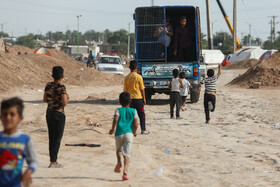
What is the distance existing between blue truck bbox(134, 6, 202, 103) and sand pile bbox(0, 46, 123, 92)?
844 centimetres

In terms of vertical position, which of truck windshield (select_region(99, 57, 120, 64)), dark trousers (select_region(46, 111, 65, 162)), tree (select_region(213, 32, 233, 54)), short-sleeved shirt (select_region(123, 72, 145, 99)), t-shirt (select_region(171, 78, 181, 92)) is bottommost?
dark trousers (select_region(46, 111, 65, 162))

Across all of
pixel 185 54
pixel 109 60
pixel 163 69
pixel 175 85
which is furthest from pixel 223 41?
pixel 175 85

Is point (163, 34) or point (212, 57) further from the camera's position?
point (212, 57)

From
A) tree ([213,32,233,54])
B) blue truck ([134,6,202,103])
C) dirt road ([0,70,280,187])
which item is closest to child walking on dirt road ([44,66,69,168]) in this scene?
dirt road ([0,70,280,187])

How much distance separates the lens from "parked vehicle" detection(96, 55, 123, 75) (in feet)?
113

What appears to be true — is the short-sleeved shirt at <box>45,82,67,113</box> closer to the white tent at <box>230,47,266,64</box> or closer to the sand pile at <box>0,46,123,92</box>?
the sand pile at <box>0,46,123,92</box>

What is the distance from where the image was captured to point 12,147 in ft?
13.4

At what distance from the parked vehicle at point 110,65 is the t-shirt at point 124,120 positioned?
27788 millimetres

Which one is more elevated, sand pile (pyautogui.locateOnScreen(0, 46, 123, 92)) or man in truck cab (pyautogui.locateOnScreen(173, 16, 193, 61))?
man in truck cab (pyautogui.locateOnScreen(173, 16, 193, 61))

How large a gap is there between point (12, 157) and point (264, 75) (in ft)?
83.7

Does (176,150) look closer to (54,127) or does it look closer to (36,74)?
(54,127)

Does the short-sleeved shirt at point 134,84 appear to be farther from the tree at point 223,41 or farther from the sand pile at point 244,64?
the tree at point 223,41

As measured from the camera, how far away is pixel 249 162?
8547 millimetres

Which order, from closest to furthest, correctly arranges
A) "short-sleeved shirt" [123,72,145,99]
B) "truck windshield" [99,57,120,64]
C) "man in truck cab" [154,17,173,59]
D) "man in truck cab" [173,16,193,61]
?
"short-sleeved shirt" [123,72,145,99] < "man in truck cab" [154,17,173,59] < "man in truck cab" [173,16,193,61] < "truck windshield" [99,57,120,64]
